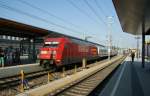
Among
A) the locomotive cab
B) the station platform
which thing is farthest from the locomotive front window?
the station platform

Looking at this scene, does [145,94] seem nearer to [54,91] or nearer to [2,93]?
[54,91]

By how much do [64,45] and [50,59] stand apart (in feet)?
6.08

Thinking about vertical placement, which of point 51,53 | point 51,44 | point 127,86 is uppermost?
point 51,44

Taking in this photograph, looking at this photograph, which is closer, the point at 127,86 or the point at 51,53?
the point at 127,86

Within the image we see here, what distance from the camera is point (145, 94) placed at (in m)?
12.5

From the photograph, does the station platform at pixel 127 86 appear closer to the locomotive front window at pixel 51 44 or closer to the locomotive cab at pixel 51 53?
the locomotive cab at pixel 51 53

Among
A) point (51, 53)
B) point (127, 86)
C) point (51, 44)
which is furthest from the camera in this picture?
point (51, 44)

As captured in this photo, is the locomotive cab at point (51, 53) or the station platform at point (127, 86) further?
the locomotive cab at point (51, 53)

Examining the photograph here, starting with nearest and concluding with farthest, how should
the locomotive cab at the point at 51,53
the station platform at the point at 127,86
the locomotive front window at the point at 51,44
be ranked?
the station platform at the point at 127,86 < the locomotive cab at the point at 51,53 < the locomotive front window at the point at 51,44

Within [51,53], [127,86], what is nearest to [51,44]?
[51,53]

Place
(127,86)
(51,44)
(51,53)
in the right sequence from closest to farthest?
1. (127,86)
2. (51,53)
3. (51,44)

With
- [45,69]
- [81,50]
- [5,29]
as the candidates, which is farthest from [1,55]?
[81,50]

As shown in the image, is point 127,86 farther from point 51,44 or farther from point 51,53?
point 51,44

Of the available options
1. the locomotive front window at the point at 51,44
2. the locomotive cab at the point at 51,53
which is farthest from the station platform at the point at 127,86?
the locomotive front window at the point at 51,44
